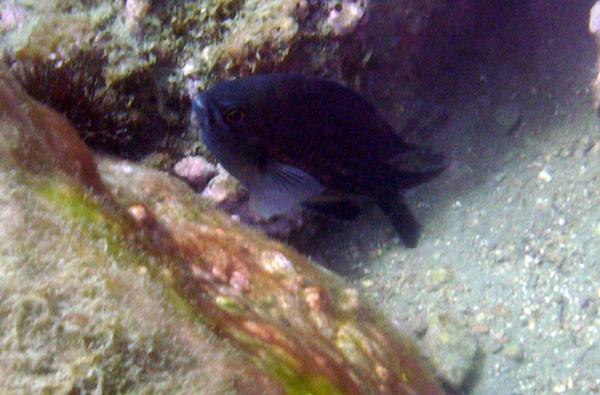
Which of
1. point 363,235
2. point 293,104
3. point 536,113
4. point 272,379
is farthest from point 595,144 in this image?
point 272,379

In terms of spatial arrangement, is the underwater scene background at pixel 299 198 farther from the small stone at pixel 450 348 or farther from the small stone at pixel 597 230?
the small stone at pixel 597 230

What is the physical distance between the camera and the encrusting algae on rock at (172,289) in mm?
1266

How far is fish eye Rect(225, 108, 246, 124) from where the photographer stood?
2697 mm

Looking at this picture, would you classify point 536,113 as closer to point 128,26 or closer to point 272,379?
point 128,26

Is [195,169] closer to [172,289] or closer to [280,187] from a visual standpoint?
[280,187]

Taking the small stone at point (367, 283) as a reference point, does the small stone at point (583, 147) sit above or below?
above

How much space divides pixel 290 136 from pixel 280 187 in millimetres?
302

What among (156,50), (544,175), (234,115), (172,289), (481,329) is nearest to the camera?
(172,289)

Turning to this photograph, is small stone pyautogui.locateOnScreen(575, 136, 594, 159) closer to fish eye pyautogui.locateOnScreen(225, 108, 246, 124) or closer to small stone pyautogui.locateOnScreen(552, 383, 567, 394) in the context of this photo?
small stone pyautogui.locateOnScreen(552, 383, 567, 394)

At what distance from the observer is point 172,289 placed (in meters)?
1.61

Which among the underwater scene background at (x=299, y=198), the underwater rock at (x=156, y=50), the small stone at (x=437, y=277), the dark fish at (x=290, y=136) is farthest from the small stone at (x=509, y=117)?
the underwater rock at (x=156, y=50)

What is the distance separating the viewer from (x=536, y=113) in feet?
16.6

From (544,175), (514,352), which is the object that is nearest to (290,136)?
(514,352)

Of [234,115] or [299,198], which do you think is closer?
[234,115]
